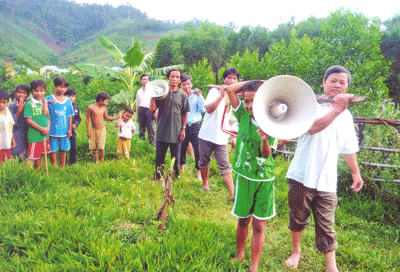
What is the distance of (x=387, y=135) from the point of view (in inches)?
155

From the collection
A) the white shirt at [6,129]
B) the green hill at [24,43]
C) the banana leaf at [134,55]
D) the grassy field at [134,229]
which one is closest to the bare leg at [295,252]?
the grassy field at [134,229]

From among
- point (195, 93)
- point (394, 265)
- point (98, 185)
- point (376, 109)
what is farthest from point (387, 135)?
point (98, 185)

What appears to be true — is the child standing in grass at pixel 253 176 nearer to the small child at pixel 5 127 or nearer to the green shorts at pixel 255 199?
the green shorts at pixel 255 199

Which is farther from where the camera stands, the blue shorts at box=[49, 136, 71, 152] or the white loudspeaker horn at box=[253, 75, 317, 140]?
the blue shorts at box=[49, 136, 71, 152]

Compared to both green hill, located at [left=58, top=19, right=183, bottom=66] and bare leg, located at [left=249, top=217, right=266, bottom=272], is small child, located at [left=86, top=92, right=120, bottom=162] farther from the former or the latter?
green hill, located at [left=58, top=19, right=183, bottom=66]

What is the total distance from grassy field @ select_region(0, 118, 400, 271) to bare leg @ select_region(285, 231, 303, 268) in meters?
0.08

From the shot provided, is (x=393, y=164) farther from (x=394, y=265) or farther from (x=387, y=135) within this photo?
(x=394, y=265)

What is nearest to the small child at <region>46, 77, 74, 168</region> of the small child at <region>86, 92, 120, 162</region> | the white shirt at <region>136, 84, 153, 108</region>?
the small child at <region>86, 92, 120, 162</region>

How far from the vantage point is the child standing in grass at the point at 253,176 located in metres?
2.06

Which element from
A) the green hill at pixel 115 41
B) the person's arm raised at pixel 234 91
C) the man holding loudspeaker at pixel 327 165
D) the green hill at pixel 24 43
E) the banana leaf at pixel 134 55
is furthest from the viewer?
the green hill at pixel 115 41

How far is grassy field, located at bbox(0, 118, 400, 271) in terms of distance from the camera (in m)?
2.12

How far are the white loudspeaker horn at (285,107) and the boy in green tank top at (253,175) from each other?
0.23 m

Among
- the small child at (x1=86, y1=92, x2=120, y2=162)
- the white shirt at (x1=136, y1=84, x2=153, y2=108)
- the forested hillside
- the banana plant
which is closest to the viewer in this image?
the small child at (x1=86, y1=92, x2=120, y2=162)

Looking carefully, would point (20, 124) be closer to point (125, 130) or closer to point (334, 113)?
point (125, 130)
